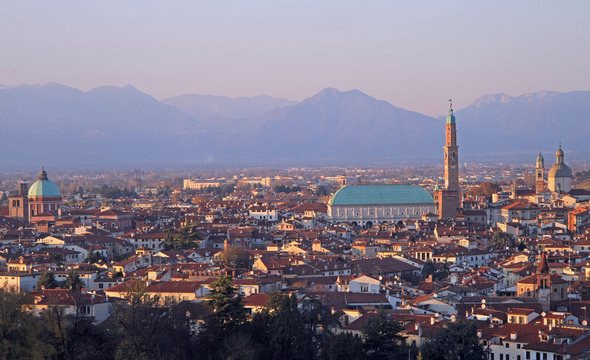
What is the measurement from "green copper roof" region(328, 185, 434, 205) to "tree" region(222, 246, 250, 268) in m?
41.1

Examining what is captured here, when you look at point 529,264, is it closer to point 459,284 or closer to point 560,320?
point 459,284

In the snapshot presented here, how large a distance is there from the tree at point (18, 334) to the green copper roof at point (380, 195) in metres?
66.4

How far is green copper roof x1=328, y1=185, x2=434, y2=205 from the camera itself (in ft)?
295

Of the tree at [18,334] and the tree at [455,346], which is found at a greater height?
the tree at [18,334]

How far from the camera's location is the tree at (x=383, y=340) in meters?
27.2

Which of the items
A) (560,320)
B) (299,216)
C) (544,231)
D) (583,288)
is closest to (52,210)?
(299,216)

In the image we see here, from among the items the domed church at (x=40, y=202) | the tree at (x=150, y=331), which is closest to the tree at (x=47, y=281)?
the tree at (x=150, y=331)

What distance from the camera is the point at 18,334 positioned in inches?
901

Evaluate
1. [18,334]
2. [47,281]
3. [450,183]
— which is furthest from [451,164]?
[18,334]

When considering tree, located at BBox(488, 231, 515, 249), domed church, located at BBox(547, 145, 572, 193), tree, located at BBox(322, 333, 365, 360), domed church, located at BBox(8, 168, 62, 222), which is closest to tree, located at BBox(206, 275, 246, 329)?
tree, located at BBox(322, 333, 365, 360)

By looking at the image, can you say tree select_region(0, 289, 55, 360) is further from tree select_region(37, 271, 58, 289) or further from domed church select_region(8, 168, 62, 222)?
domed church select_region(8, 168, 62, 222)

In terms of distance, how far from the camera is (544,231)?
65.9 meters

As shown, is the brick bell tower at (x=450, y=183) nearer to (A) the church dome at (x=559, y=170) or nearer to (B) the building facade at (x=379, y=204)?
(B) the building facade at (x=379, y=204)

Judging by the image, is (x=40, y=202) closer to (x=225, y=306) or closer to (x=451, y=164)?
(x=451, y=164)
